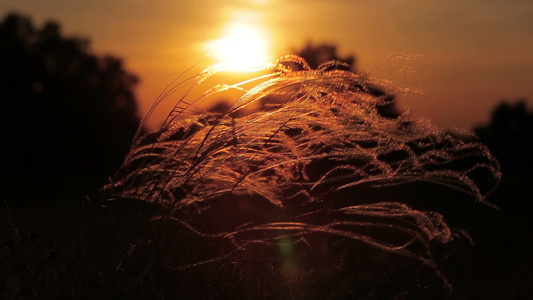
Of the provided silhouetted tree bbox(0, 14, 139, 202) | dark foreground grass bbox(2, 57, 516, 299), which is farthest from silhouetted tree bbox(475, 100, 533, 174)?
dark foreground grass bbox(2, 57, 516, 299)

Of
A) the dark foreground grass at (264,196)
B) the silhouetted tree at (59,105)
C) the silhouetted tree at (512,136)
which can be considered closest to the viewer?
the dark foreground grass at (264,196)

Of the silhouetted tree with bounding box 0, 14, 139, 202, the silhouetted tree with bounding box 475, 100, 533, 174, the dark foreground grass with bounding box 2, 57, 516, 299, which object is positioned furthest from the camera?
the silhouetted tree with bounding box 0, 14, 139, 202

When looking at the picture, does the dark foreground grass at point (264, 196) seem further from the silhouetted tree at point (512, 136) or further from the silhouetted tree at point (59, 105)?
the silhouetted tree at point (59, 105)

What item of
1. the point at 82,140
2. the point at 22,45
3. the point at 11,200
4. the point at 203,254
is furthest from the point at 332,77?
the point at 22,45

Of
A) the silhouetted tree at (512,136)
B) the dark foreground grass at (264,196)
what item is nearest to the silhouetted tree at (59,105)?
the silhouetted tree at (512,136)

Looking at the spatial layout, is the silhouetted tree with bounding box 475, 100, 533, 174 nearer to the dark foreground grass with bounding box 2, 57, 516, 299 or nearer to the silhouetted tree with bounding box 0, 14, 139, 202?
the silhouetted tree with bounding box 0, 14, 139, 202

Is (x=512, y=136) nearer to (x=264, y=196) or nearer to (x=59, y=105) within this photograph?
(x=59, y=105)
